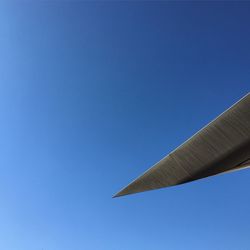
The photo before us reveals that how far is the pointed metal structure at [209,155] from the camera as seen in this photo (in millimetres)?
9820

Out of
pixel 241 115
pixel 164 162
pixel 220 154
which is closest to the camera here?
pixel 241 115

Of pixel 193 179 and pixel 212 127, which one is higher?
pixel 212 127

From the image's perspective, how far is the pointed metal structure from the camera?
9820 millimetres

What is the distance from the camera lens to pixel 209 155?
10.6 meters

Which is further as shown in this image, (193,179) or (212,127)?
(193,179)

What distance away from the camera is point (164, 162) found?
37.0 feet

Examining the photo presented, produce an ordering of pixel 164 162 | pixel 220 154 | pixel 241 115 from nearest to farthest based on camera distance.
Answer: pixel 241 115
pixel 220 154
pixel 164 162

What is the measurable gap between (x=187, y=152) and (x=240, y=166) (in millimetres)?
2247

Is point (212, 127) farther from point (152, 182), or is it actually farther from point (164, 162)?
point (152, 182)

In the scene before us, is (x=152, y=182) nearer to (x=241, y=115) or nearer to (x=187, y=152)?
(x=187, y=152)

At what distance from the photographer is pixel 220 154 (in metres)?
10.5

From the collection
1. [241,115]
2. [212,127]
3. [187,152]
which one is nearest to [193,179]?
[187,152]

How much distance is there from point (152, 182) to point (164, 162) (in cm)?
97

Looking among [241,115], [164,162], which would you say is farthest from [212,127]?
[164,162]
